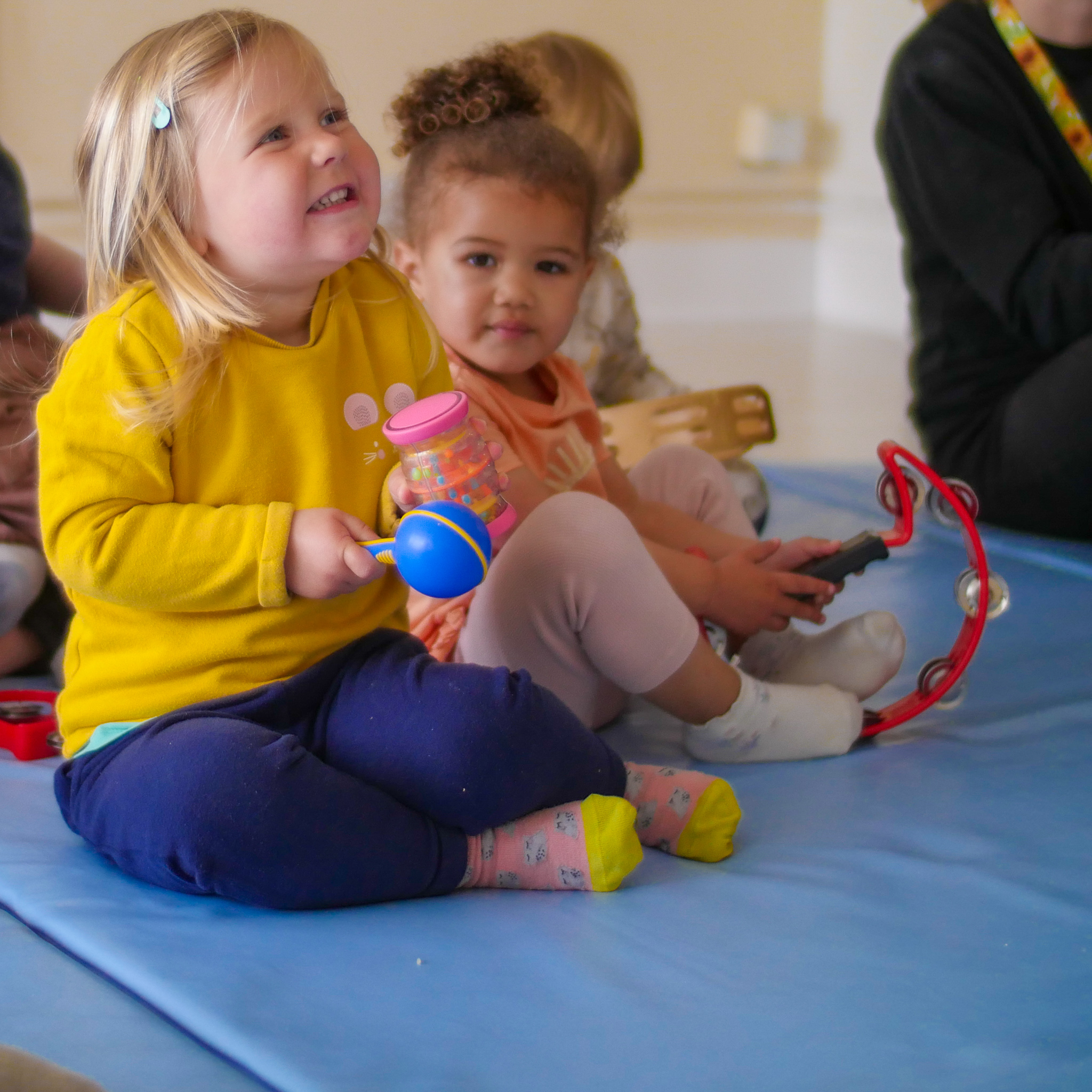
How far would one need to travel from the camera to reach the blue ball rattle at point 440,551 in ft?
2.33

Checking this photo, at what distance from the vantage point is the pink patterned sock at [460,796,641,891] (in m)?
0.77

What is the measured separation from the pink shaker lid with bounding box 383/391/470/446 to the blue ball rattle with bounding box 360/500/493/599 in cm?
5

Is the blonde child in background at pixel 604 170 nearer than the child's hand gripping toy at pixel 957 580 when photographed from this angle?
No

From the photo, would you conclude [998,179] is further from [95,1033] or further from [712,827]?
[95,1033]

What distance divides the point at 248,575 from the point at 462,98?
22.4 inches

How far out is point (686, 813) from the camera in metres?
0.84

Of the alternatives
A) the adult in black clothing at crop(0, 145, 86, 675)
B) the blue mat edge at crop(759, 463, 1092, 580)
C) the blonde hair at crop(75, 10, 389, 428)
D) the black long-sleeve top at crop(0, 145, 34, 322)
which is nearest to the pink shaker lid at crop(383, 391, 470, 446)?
the blonde hair at crop(75, 10, 389, 428)

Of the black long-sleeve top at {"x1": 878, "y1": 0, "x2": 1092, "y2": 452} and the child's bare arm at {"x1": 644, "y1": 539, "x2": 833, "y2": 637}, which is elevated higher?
the black long-sleeve top at {"x1": 878, "y1": 0, "x2": 1092, "y2": 452}

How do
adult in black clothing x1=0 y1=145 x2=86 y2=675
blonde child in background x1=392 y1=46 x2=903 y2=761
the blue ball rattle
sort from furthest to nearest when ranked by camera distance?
adult in black clothing x1=0 y1=145 x2=86 y2=675 < blonde child in background x1=392 y1=46 x2=903 y2=761 < the blue ball rattle

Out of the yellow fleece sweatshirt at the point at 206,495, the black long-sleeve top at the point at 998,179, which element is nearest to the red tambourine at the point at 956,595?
the yellow fleece sweatshirt at the point at 206,495

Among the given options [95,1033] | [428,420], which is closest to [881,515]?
[428,420]

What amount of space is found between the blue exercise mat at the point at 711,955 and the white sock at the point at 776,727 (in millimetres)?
18

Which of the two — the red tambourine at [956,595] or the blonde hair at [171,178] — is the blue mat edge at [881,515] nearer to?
the red tambourine at [956,595]

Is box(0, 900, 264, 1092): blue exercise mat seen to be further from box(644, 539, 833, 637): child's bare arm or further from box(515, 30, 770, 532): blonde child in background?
box(515, 30, 770, 532): blonde child in background
